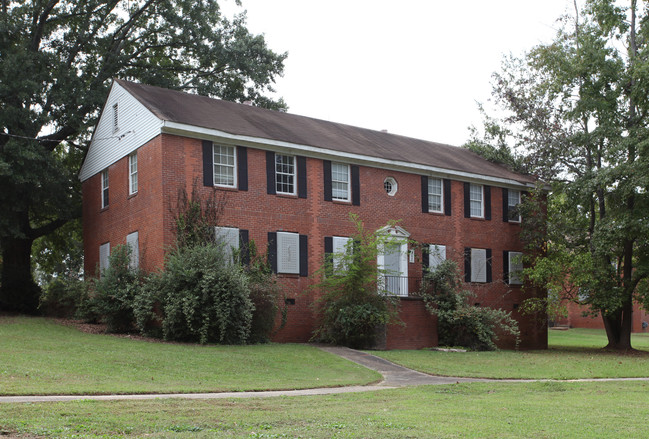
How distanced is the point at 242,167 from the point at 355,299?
5.62 meters

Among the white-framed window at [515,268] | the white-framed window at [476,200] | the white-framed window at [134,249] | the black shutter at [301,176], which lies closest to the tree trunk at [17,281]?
the white-framed window at [134,249]

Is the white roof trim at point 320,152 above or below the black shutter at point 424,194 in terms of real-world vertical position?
above

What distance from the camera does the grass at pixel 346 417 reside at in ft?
27.1

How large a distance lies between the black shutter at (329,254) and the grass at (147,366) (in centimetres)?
285

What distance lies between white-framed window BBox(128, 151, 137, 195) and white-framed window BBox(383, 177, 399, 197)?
907cm

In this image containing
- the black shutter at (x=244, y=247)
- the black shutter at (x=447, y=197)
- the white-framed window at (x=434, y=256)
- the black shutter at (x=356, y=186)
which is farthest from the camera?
the black shutter at (x=447, y=197)

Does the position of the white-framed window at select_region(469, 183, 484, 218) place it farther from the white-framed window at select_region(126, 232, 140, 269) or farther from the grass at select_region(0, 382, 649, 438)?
the grass at select_region(0, 382, 649, 438)

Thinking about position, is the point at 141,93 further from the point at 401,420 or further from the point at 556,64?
the point at 401,420

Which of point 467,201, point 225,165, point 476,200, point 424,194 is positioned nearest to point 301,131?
point 225,165

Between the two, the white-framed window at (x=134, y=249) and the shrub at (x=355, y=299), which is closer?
the shrub at (x=355, y=299)

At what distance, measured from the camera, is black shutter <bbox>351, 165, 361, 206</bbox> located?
25.3 m

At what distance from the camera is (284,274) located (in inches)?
923

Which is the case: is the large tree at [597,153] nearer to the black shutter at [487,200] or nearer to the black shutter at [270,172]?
the black shutter at [487,200]

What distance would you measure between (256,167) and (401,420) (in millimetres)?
14997
